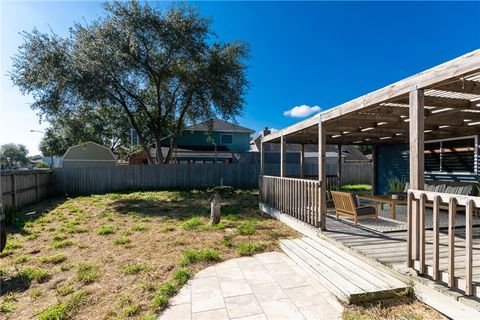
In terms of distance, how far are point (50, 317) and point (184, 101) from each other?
1295 centimetres

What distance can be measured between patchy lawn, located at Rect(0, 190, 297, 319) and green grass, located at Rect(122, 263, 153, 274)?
0.05ft

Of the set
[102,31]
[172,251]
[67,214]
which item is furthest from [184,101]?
[172,251]

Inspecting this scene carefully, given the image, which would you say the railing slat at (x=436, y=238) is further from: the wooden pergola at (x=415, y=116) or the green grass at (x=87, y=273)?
the green grass at (x=87, y=273)

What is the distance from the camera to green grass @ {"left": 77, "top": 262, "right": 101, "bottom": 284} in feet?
11.8

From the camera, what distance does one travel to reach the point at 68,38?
11719mm

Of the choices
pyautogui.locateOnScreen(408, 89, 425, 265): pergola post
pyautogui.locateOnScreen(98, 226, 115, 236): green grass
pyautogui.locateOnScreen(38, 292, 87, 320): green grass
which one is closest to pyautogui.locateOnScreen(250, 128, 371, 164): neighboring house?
pyautogui.locateOnScreen(98, 226, 115, 236): green grass

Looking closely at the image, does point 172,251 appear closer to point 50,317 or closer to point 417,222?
point 50,317

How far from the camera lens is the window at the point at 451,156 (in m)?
7.43

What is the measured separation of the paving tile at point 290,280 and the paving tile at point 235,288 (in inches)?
18.2

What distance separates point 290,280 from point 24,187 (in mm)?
10733

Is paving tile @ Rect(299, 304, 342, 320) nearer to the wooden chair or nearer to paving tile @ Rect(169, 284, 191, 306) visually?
paving tile @ Rect(169, 284, 191, 306)

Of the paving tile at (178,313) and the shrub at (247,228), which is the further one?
→ the shrub at (247,228)

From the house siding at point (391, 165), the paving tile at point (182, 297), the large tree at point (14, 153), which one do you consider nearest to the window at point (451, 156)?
the house siding at point (391, 165)

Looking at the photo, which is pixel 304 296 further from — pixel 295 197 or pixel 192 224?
pixel 192 224
